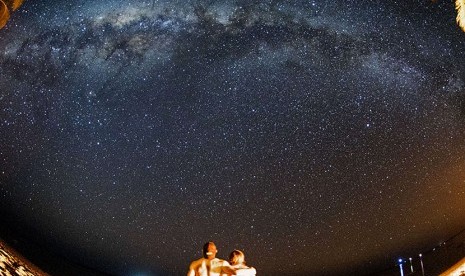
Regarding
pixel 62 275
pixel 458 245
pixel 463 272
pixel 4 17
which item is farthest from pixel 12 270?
pixel 62 275

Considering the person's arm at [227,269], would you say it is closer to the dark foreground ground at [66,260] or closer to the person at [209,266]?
the person at [209,266]

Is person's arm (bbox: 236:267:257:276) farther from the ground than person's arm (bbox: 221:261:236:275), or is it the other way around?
person's arm (bbox: 221:261:236:275)

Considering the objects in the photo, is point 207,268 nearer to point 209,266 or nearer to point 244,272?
point 209,266

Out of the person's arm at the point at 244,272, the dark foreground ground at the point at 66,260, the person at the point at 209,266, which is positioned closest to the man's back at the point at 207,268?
Result: the person at the point at 209,266

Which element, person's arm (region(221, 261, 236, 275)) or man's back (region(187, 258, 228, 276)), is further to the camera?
man's back (region(187, 258, 228, 276))

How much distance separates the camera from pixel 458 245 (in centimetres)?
1672

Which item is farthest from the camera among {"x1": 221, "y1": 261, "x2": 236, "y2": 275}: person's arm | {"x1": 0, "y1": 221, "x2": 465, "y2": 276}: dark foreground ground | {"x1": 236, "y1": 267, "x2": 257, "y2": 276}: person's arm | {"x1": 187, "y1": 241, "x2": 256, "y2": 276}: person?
{"x1": 0, "y1": 221, "x2": 465, "y2": 276}: dark foreground ground

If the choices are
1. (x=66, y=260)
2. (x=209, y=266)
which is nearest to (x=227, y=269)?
(x=209, y=266)

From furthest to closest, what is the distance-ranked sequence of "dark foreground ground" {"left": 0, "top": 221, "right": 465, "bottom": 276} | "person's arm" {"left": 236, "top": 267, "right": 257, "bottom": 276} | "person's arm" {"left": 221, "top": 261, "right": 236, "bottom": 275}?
"dark foreground ground" {"left": 0, "top": 221, "right": 465, "bottom": 276}, "person's arm" {"left": 221, "top": 261, "right": 236, "bottom": 275}, "person's arm" {"left": 236, "top": 267, "right": 257, "bottom": 276}

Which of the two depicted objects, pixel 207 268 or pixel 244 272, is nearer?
pixel 244 272

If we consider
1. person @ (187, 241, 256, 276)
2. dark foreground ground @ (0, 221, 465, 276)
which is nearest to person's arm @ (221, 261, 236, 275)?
person @ (187, 241, 256, 276)

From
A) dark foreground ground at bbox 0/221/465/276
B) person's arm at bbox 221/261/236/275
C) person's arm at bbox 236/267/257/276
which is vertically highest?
dark foreground ground at bbox 0/221/465/276

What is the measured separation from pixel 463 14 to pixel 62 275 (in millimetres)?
25562

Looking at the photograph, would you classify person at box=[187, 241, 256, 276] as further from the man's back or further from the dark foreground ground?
the dark foreground ground
